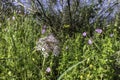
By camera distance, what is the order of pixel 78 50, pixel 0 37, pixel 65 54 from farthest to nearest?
pixel 0 37, pixel 78 50, pixel 65 54

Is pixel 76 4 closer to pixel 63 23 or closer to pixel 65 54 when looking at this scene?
pixel 63 23

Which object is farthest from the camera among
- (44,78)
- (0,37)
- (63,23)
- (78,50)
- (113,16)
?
(113,16)

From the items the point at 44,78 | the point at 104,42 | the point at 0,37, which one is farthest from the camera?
the point at 0,37

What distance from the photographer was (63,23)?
204 inches

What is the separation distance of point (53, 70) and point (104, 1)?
5.81 feet

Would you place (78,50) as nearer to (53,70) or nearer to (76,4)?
(53,70)

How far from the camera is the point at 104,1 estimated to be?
523 cm

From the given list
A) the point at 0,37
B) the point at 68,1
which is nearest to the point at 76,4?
the point at 68,1

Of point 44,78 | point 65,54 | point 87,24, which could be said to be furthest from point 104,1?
point 44,78

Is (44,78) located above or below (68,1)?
below

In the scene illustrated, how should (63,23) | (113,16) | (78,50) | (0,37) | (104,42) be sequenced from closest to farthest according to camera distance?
(78,50), (104,42), (0,37), (63,23), (113,16)

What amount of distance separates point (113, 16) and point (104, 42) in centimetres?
124

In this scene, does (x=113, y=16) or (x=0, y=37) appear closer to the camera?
(x=0, y=37)

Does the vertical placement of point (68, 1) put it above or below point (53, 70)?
above
